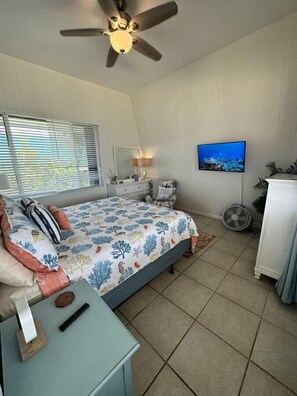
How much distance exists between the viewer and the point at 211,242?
106 inches

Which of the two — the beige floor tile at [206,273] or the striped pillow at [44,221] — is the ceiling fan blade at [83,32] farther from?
the beige floor tile at [206,273]

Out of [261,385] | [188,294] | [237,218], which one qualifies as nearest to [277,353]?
[261,385]

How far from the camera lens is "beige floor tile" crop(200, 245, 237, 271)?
7.06ft

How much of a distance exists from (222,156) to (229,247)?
1638 mm

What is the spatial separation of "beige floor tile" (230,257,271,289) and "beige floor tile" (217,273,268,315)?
0.22ft

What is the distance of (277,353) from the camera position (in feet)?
3.92

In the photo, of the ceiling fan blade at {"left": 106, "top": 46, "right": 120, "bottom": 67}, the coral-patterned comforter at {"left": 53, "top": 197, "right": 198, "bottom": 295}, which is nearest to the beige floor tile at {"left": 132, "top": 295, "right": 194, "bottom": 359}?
the coral-patterned comforter at {"left": 53, "top": 197, "right": 198, "bottom": 295}

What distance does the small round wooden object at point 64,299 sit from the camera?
0.94 meters

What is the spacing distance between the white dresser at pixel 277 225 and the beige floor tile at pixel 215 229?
1121 millimetres

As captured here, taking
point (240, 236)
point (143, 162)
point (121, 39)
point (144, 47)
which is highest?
point (144, 47)

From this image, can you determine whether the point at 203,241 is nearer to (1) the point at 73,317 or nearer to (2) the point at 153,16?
(1) the point at 73,317

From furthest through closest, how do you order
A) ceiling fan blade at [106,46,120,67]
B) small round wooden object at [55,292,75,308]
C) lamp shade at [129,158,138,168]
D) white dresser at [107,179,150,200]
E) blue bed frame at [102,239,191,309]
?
lamp shade at [129,158,138,168] → white dresser at [107,179,150,200] → ceiling fan blade at [106,46,120,67] → blue bed frame at [102,239,191,309] → small round wooden object at [55,292,75,308]

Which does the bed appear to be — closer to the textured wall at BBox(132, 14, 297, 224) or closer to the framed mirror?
the textured wall at BBox(132, 14, 297, 224)

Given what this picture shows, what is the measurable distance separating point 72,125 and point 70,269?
3.01 m
